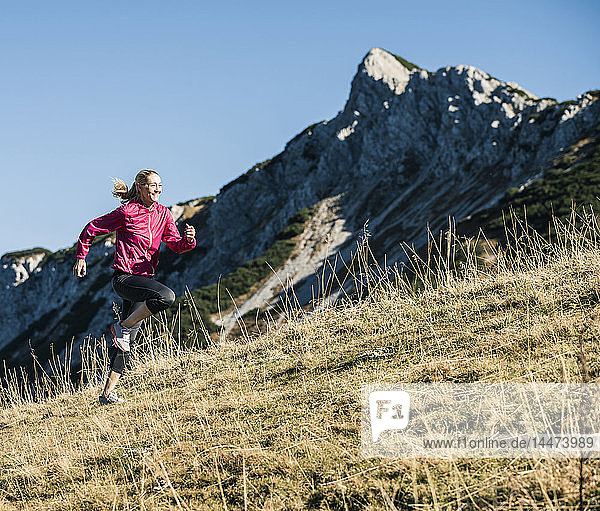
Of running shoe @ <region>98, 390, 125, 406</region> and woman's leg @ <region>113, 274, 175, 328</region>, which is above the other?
woman's leg @ <region>113, 274, 175, 328</region>

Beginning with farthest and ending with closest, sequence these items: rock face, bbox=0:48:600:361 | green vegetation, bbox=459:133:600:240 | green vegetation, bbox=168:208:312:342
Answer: rock face, bbox=0:48:600:361 < green vegetation, bbox=168:208:312:342 < green vegetation, bbox=459:133:600:240

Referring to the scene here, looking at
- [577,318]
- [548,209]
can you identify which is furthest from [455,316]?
[548,209]

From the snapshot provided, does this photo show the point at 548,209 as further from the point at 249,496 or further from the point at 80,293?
→ the point at 80,293

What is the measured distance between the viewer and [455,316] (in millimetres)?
5574

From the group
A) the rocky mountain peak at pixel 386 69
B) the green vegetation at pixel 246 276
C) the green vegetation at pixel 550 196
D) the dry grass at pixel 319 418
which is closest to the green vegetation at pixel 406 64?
the rocky mountain peak at pixel 386 69

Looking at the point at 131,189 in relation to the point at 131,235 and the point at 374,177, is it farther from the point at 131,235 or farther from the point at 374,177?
the point at 374,177

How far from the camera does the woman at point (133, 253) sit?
5656 millimetres

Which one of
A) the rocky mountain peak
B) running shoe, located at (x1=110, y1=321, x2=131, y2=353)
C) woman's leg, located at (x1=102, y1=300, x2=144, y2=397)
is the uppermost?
the rocky mountain peak

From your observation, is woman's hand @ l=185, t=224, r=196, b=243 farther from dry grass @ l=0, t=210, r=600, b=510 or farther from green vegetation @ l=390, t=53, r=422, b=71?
green vegetation @ l=390, t=53, r=422, b=71

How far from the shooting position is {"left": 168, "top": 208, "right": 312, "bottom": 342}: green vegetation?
42562mm

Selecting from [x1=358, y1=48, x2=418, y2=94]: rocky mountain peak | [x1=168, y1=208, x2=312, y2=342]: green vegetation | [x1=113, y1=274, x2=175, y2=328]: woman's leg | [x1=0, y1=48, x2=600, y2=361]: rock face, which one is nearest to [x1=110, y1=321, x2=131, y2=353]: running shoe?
[x1=113, y1=274, x2=175, y2=328]: woman's leg

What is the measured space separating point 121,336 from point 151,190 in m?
1.99

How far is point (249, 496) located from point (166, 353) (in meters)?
5.71

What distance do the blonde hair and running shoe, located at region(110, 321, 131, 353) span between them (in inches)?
67.0
